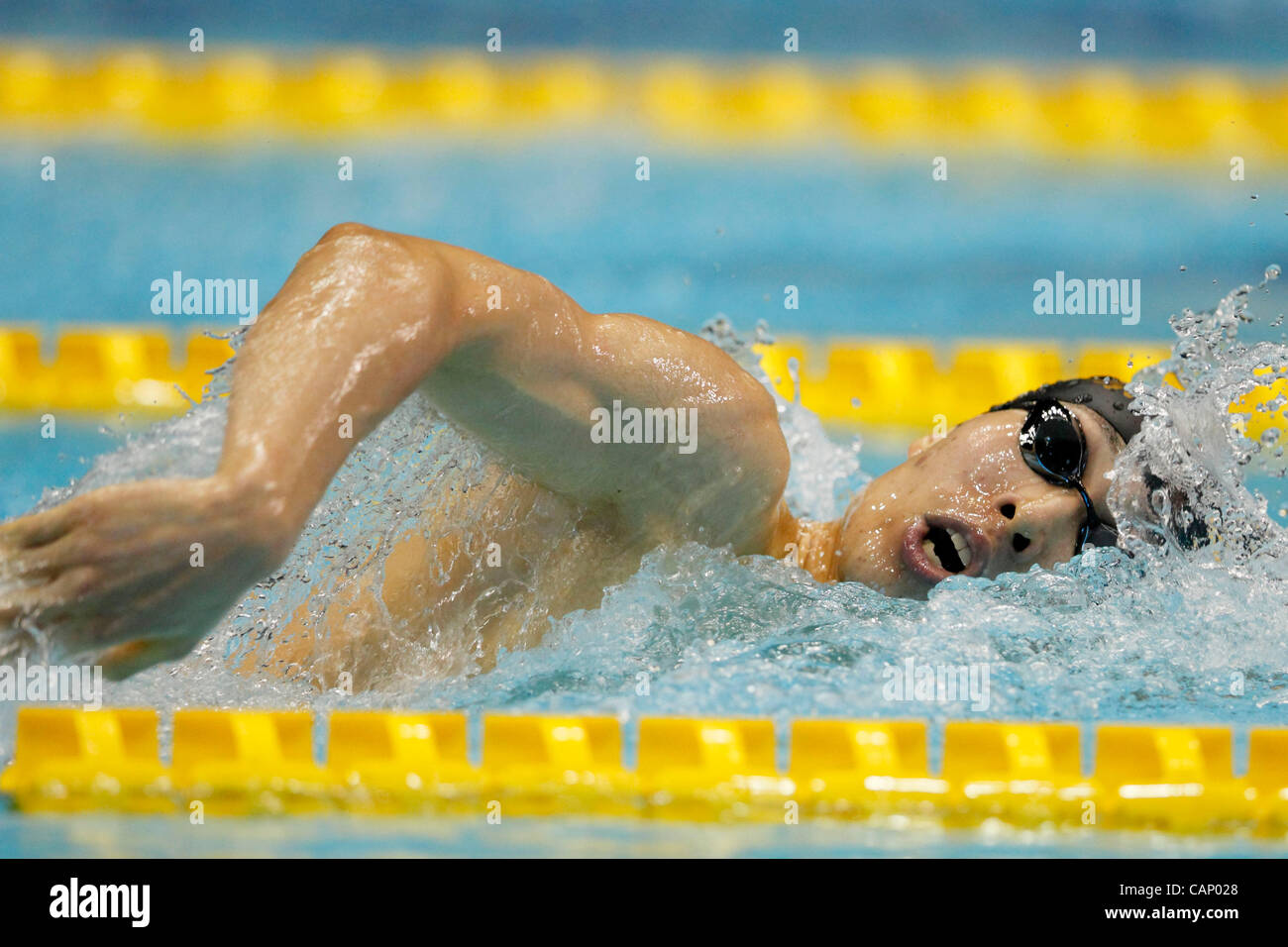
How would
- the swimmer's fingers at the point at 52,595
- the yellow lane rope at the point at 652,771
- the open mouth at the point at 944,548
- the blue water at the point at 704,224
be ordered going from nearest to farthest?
the swimmer's fingers at the point at 52,595, the yellow lane rope at the point at 652,771, the open mouth at the point at 944,548, the blue water at the point at 704,224

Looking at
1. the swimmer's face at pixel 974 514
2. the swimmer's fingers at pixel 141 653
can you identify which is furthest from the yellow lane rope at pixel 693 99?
the swimmer's fingers at pixel 141 653

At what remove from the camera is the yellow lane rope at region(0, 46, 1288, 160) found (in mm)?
4793

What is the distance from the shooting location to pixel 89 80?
4770 mm

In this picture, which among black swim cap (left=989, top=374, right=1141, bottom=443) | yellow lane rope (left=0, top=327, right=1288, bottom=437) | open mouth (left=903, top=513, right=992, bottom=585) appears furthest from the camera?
yellow lane rope (left=0, top=327, right=1288, bottom=437)

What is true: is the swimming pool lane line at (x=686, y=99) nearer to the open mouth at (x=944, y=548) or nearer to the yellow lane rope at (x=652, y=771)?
the open mouth at (x=944, y=548)

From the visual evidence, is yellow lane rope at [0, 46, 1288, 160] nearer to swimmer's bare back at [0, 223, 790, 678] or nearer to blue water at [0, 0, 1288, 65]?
blue water at [0, 0, 1288, 65]

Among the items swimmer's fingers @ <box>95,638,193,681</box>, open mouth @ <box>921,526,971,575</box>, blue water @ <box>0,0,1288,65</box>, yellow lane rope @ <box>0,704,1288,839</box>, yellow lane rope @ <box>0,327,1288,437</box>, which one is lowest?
yellow lane rope @ <box>0,704,1288,839</box>

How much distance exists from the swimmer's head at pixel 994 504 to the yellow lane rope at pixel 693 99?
3036 mm

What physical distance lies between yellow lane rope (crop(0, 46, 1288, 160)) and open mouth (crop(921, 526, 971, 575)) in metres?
3.11

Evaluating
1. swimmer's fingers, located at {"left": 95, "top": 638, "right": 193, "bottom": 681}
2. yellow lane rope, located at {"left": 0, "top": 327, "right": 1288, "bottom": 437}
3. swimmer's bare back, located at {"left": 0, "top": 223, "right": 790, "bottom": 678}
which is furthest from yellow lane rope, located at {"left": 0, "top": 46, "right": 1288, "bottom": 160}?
swimmer's fingers, located at {"left": 95, "top": 638, "right": 193, "bottom": 681}

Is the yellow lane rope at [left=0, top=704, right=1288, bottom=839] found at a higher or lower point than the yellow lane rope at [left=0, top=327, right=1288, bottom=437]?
lower

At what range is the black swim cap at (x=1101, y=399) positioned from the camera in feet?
6.98

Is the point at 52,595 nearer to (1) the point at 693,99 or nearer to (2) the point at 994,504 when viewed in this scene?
(2) the point at 994,504

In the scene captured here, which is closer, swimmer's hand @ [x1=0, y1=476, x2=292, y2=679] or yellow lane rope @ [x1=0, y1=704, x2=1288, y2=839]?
swimmer's hand @ [x1=0, y1=476, x2=292, y2=679]
